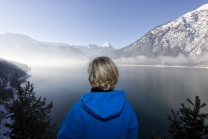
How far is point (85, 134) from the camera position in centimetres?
174

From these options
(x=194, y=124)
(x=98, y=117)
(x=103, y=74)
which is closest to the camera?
(x=98, y=117)

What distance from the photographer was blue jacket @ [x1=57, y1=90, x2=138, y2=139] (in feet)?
5.41

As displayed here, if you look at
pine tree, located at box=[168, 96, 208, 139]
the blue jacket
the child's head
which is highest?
the child's head

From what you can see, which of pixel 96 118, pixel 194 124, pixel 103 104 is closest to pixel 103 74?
pixel 103 104

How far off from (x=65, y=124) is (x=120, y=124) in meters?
0.76

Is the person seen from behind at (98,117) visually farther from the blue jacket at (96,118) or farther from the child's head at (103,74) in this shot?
the child's head at (103,74)

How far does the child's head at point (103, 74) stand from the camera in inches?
79.1

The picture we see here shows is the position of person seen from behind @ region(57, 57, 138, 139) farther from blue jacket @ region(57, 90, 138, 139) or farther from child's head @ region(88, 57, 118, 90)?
child's head @ region(88, 57, 118, 90)

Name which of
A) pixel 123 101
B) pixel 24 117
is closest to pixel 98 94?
pixel 123 101

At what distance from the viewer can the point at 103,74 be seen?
6.75 ft

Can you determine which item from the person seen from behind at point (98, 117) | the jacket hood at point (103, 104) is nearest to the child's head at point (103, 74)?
the person seen from behind at point (98, 117)

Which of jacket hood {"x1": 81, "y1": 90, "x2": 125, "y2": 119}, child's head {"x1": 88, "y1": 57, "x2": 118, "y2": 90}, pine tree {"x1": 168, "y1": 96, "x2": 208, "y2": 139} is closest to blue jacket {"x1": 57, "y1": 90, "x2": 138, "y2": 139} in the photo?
jacket hood {"x1": 81, "y1": 90, "x2": 125, "y2": 119}

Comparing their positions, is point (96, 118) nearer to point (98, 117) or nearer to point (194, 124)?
point (98, 117)

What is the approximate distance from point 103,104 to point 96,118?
21 cm
